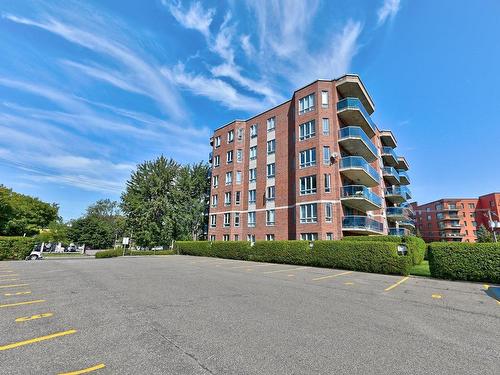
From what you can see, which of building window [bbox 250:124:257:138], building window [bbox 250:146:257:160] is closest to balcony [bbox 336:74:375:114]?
building window [bbox 250:124:257:138]

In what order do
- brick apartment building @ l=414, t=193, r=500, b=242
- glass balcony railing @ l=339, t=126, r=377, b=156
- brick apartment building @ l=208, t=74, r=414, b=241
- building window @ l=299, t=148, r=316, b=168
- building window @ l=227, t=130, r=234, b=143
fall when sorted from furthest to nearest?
brick apartment building @ l=414, t=193, r=500, b=242 < building window @ l=227, t=130, r=234, b=143 < building window @ l=299, t=148, r=316, b=168 < glass balcony railing @ l=339, t=126, r=377, b=156 < brick apartment building @ l=208, t=74, r=414, b=241

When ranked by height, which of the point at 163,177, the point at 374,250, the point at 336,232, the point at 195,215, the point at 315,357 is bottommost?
the point at 315,357

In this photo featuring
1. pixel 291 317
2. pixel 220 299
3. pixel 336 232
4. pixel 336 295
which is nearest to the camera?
pixel 291 317

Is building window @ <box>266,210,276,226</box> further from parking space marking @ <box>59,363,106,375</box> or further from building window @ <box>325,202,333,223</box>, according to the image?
parking space marking @ <box>59,363,106,375</box>

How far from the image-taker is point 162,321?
5.95 metres

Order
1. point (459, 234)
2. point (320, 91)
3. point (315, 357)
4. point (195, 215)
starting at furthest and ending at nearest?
point (459, 234), point (195, 215), point (320, 91), point (315, 357)

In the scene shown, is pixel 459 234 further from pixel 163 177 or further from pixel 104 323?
pixel 104 323

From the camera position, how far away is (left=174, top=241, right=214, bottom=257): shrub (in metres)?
32.8

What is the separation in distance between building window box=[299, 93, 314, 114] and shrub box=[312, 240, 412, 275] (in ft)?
49.9

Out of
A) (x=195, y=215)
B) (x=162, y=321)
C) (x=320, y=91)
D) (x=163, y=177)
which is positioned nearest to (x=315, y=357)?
(x=162, y=321)

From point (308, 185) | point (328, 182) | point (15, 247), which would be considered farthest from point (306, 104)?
point (15, 247)

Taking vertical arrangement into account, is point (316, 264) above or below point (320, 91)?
below

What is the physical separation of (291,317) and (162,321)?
10.1 feet

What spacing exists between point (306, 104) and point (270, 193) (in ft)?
35.8
